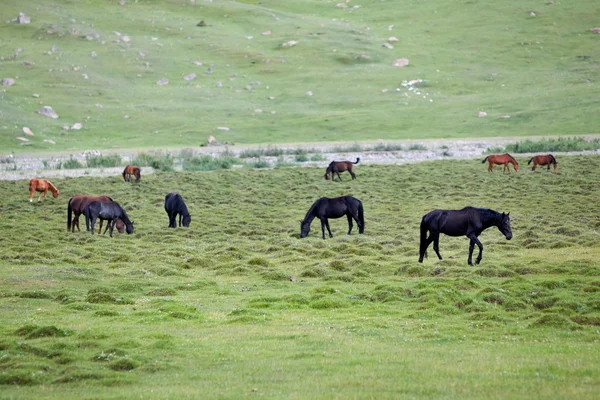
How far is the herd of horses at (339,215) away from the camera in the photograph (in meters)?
21.0

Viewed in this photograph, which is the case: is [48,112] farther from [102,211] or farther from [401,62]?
[102,211]

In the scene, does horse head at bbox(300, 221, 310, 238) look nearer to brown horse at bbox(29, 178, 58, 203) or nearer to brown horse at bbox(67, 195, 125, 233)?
brown horse at bbox(67, 195, 125, 233)

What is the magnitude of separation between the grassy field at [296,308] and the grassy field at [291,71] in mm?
41740

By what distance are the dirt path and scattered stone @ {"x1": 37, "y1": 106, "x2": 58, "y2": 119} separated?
746 inches

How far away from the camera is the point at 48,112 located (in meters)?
Result: 80.9

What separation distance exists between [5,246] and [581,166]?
107 feet

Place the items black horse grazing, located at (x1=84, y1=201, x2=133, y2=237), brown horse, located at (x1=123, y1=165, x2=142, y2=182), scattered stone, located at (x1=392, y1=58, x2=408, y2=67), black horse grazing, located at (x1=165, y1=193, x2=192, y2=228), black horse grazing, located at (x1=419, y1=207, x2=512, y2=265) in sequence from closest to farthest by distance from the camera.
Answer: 1. black horse grazing, located at (x1=419, y1=207, x2=512, y2=265)
2. black horse grazing, located at (x1=84, y1=201, x2=133, y2=237)
3. black horse grazing, located at (x1=165, y1=193, x2=192, y2=228)
4. brown horse, located at (x1=123, y1=165, x2=142, y2=182)
5. scattered stone, located at (x1=392, y1=58, x2=408, y2=67)

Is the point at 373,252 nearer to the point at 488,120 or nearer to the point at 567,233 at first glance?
the point at 567,233

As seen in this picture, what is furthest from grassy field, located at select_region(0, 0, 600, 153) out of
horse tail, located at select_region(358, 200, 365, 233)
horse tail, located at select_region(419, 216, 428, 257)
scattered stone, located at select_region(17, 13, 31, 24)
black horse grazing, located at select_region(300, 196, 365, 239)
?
horse tail, located at select_region(419, 216, 428, 257)

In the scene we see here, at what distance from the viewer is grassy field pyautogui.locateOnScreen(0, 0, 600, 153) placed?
7619cm

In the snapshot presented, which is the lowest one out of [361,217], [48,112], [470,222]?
[361,217]

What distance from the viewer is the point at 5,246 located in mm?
26422

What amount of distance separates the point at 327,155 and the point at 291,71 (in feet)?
154

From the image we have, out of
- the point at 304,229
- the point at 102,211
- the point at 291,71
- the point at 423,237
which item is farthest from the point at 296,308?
the point at 291,71
